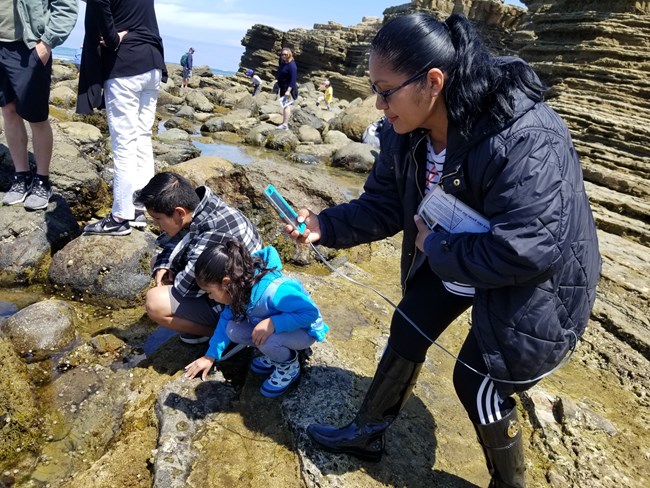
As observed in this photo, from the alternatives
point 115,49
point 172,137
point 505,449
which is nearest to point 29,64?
point 115,49

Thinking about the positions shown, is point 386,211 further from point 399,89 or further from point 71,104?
point 71,104

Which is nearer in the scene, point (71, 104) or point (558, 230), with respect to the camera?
point (558, 230)

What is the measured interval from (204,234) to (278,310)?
74 centimetres

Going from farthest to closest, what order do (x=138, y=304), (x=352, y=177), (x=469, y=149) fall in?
(x=352, y=177)
(x=138, y=304)
(x=469, y=149)

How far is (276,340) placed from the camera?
2703mm

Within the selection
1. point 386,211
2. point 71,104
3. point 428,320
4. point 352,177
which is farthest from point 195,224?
point 71,104

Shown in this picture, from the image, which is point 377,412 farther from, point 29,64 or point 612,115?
point 612,115

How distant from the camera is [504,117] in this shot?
164 cm

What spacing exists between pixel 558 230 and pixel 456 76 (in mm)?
612

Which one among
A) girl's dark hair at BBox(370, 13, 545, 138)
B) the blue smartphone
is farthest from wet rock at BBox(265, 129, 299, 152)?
girl's dark hair at BBox(370, 13, 545, 138)

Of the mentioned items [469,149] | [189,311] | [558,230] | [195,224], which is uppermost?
[469,149]

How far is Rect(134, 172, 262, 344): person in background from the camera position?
3.08 m

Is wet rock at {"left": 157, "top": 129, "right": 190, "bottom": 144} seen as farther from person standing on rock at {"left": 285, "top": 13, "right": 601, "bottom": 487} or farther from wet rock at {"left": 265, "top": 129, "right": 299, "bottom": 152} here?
person standing on rock at {"left": 285, "top": 13, "right": 601, "bottom": 487}

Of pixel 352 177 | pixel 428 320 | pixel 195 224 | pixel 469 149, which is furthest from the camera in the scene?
pixel 352 177
